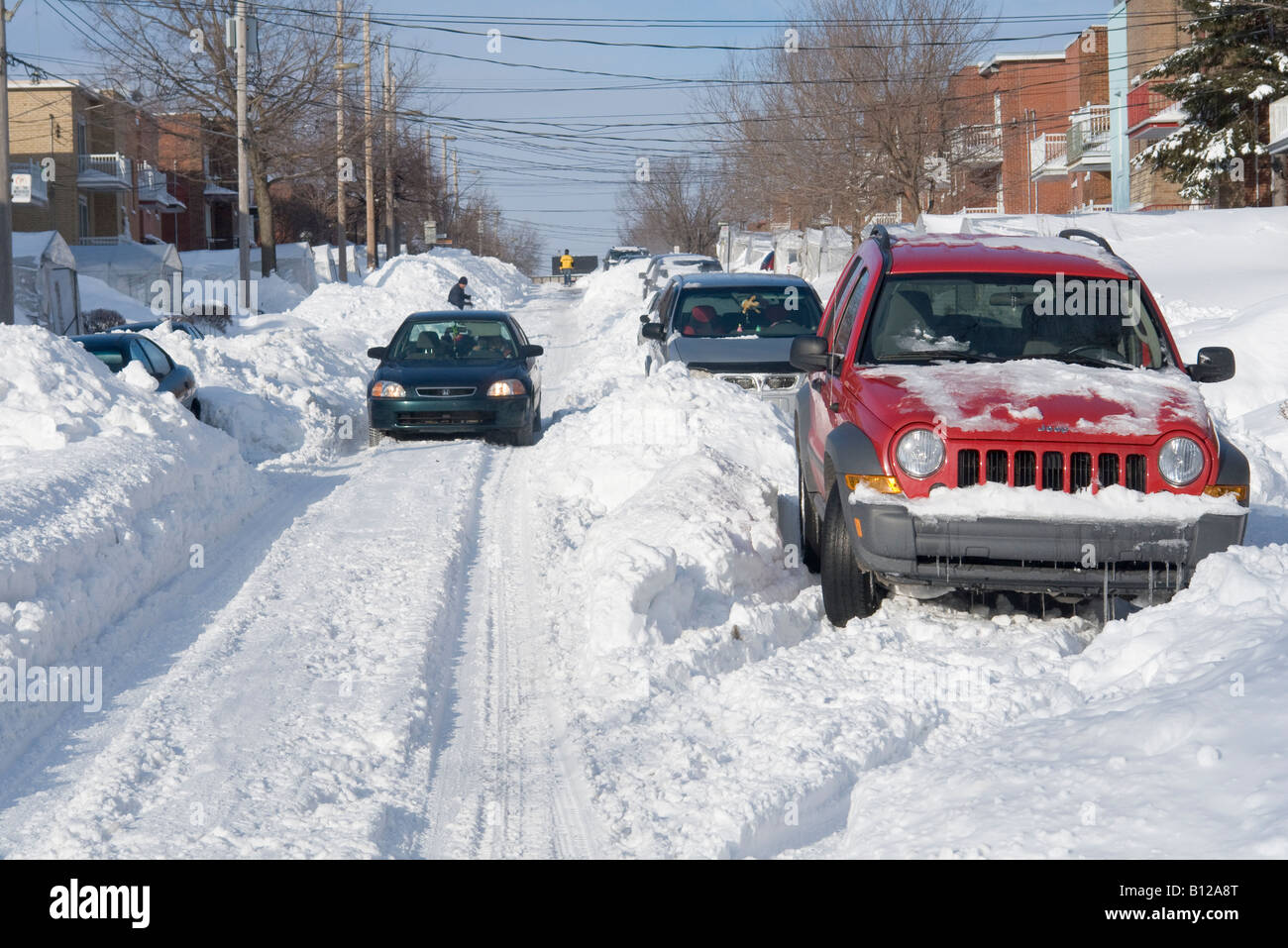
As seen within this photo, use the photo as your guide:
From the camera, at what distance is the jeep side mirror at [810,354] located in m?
7.93

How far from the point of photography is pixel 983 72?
4562cm

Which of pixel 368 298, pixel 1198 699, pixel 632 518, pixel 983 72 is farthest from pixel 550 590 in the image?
pixel 983 72

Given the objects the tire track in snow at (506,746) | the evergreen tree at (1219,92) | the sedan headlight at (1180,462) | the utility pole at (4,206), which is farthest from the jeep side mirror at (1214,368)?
the evergreen tree at (1219,92)

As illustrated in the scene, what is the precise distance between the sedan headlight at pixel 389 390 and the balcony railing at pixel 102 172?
47088 millimetres

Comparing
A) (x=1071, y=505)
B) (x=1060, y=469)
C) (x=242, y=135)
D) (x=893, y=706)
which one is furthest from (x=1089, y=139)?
(x=893, y=706)

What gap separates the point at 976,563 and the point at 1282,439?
7.08m

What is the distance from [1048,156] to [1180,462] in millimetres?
46467

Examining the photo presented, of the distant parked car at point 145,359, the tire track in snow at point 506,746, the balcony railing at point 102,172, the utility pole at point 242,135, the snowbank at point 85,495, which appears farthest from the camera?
the balcony railing at point 102,172

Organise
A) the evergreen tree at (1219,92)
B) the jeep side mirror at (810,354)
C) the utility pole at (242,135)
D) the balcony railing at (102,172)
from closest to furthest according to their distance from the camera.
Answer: the jeep side mirror at (810,354) < the utility pole at (242,135) < the evergreen tree at (1219,92) < the balcony railing at (102,172)

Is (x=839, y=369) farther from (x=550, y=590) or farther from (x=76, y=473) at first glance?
(x=76, y=473)

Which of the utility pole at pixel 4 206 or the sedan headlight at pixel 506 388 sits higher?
the utility pole at pixel 4 206

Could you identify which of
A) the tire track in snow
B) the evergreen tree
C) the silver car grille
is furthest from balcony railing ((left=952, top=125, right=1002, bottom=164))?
the tire track in snow

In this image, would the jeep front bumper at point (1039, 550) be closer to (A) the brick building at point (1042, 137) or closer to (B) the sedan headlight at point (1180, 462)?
(B) the sedan headlight at point (1180, 462)

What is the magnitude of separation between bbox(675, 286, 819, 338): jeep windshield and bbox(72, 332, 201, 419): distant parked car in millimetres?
5476
